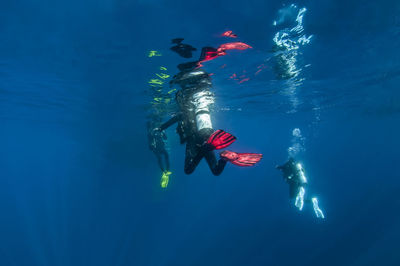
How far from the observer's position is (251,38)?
8.50 metres

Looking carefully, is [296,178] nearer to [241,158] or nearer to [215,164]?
[215,164]

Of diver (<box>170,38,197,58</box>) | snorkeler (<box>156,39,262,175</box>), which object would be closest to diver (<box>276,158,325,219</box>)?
snorkeler (<box>156,39,262,175</box>)

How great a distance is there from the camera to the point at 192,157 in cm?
534

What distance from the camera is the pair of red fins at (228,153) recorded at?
420cm

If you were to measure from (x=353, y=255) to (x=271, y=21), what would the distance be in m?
21.6

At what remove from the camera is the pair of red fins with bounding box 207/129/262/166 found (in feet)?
13.8

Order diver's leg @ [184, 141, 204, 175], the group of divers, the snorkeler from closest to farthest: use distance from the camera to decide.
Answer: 1. the snorkeler
2. the group of divers
3. diver's leg @ [184, 141, 204, 175]

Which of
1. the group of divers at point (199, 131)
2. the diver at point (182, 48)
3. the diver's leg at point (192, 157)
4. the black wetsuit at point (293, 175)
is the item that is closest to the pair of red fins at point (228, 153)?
the group of divers at point (199, 131)

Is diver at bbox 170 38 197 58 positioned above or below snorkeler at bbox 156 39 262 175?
above

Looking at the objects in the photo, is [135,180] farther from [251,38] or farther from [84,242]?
[251,38]

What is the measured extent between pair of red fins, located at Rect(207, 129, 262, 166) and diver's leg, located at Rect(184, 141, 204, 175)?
636 mm

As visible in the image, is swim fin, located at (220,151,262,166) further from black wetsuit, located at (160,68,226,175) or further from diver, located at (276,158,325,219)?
diver, located at (276,158,325,219)

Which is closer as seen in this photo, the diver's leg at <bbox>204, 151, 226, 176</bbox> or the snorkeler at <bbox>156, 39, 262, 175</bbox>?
the snorkeler at <bbox>156, 39, 262, 175</bbox>

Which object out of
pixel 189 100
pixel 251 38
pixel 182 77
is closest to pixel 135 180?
pixel 189 100
